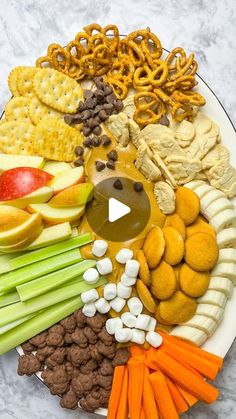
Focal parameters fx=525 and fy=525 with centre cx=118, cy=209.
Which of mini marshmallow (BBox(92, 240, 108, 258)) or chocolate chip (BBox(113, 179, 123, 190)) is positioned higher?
chocolate chip (BBox(113, 179, 123, 190))

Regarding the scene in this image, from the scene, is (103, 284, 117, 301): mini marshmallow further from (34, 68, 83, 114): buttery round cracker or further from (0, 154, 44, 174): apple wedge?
(34, 68, 83, 114): buttery round cracker

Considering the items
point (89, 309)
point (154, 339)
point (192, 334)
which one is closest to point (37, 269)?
point (89, 309)

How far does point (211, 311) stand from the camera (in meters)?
2.28

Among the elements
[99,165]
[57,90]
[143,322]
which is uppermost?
[57,90]

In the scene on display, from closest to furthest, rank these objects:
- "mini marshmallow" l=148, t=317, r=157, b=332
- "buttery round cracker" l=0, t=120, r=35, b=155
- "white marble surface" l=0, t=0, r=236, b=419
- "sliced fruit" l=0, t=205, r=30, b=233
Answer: "sliced fruit" l=0, t=205, r=30, b=233
"mini marshmallow" l=148, t=317, r=157, b=332
"buttery round cracker" l=0, t=120, r=35, b=155
"white marble surface" l=0, t=0, r=236, b=419

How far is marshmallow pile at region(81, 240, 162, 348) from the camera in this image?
2.29m

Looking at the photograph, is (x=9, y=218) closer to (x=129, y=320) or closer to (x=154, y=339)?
(x=129, y=320)

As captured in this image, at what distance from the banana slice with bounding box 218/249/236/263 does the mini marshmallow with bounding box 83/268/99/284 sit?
551mm

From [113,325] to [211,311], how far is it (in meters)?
0.43

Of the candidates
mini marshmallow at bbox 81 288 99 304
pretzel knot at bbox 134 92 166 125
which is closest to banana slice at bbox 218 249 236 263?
mini marshmallow at bbox 81 288 99 304

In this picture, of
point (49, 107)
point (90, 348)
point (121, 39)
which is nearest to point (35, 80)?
point (49, 107)

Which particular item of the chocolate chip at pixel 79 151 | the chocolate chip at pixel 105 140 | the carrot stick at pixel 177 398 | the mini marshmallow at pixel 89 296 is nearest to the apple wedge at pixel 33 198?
the chocolate chip at pixel 79 151

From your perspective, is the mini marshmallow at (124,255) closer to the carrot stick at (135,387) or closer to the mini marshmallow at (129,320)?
the mini marshmallow at (129,320)

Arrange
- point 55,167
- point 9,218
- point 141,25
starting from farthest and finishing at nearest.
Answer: point 141,25, point 55,167, point 9,218
